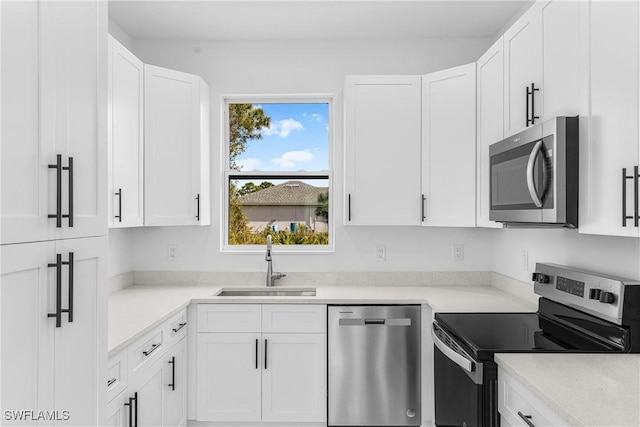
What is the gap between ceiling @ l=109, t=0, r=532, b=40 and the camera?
2.63 metres

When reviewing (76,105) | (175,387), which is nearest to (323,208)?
(175,387)

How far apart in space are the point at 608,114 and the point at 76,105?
1.63 m

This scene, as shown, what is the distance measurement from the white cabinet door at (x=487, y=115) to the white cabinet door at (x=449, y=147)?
6 centimetres

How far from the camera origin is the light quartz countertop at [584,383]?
1.05 m

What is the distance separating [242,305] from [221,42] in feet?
6.27

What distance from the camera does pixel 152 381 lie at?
6.86 ft

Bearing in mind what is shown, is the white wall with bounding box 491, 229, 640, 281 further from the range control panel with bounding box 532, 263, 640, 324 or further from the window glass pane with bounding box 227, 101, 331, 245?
the window glass pane with bounding box 227, 101, 331, 245

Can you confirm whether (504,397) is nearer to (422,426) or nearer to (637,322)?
(637,322)

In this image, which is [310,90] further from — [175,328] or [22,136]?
[22,136]

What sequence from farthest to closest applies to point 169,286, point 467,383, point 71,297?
point 169,286 → point 467,383 → point 71,297

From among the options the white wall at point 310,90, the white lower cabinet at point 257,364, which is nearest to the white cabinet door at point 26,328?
the white lower cabinet at point 257,364

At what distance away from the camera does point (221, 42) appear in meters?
3.16

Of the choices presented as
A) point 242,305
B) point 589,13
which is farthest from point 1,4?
point 242,305

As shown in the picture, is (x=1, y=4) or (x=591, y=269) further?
(x=591, y=269)
